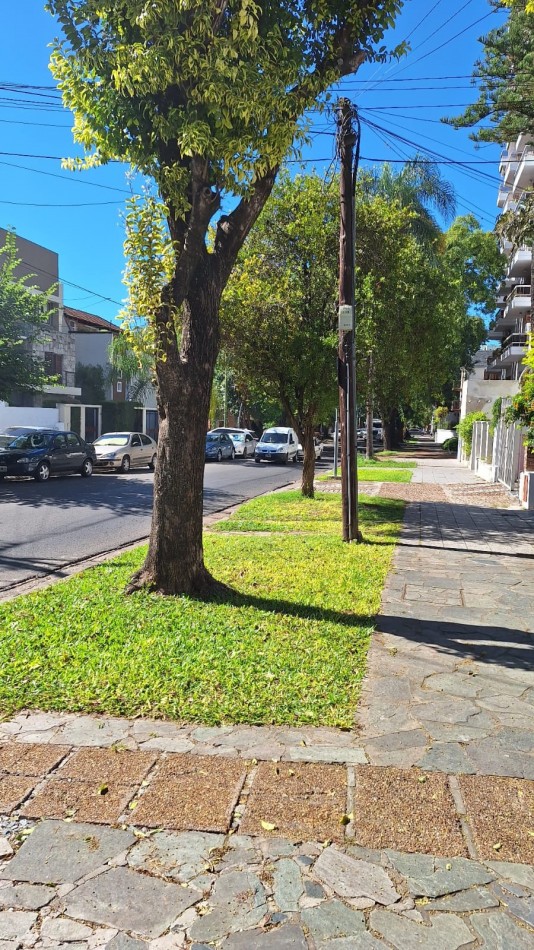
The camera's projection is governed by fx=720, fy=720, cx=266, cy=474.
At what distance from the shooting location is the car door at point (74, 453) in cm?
2191

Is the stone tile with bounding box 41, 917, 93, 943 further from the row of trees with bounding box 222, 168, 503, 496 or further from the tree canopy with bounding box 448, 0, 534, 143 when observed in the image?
the tree canopy with bounding box 448, 0, 534, 143

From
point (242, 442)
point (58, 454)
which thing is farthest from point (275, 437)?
point (58, 454)

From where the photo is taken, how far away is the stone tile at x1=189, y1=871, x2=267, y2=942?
2.46 metres

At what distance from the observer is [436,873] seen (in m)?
2.75

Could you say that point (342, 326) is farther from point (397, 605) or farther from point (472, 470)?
point (472, 470)

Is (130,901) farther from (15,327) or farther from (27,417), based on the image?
(27,417)

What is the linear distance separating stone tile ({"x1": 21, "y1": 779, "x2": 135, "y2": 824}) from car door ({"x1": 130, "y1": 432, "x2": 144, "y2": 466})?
23016 mm

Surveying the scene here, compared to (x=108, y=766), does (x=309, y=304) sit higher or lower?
higher

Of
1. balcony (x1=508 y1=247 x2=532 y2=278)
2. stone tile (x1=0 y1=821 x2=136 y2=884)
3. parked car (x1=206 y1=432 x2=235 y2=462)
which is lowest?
stone tile (x1=0 y1=821 x2=136 y2=884)

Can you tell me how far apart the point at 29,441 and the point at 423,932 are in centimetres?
2004

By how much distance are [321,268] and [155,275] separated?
8883mm

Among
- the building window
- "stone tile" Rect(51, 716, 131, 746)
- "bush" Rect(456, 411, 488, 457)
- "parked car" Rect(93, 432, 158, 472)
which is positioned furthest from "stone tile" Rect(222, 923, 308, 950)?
the building window

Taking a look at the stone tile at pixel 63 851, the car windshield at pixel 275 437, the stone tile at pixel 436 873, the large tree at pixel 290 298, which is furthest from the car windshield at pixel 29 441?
the stone tile at pixel 436 873

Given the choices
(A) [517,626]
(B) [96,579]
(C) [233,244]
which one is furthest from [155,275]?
(A) [517,626]
